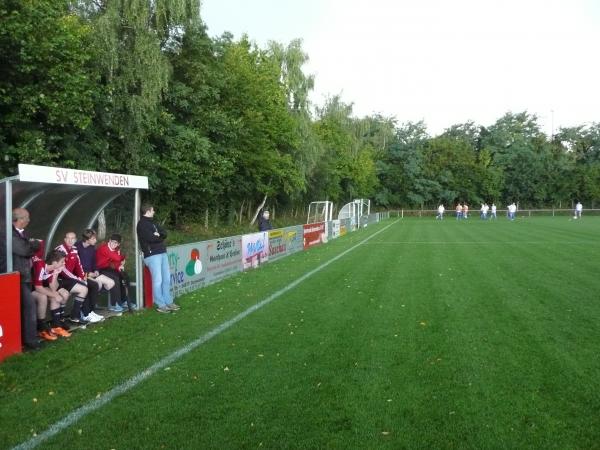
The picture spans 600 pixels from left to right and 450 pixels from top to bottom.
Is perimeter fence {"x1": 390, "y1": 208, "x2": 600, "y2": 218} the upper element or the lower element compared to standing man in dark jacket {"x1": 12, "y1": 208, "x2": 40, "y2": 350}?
lower

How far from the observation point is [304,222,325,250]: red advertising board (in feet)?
78.5

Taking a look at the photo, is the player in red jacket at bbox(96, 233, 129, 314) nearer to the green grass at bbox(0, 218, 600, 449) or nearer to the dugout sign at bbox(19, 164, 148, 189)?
the green grass at bbox(0, 218, 600, 449)

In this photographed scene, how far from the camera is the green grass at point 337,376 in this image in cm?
431

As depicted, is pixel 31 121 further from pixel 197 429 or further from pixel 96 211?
pixel 197 429

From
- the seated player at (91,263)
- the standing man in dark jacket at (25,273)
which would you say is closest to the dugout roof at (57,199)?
the standing man in dark jacket at (25,273)

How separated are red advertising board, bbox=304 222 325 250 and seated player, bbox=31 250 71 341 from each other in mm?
15861

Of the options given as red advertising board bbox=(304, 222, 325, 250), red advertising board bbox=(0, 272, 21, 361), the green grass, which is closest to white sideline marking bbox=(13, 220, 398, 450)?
the green grass

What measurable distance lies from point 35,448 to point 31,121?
1451 centimetres

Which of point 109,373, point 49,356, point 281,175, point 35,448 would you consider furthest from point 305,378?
point 281,175

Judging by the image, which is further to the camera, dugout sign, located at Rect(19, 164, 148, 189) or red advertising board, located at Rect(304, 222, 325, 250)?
red advertising board, located at Rect(304, 222, 325, 250)

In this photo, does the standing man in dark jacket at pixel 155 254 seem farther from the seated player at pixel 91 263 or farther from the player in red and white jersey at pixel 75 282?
the player in red and white jersey at pixel 75 282

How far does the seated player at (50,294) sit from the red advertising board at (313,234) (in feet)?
52.0

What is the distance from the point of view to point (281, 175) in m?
36.7


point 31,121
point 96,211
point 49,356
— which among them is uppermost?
point 31,121
